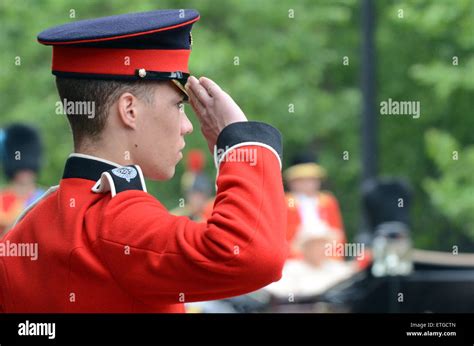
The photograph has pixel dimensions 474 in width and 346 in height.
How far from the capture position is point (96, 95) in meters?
3.08

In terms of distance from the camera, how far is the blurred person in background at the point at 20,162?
890 centimetres

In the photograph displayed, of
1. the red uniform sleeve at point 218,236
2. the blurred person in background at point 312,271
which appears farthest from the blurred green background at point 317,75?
the red uniform sleeve at point 218,236

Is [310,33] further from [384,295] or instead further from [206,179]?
[384,295]

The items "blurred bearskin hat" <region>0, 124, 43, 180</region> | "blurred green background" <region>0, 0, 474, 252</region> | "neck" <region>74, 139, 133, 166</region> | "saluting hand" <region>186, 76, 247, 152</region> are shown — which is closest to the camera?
"saluting hand" <region>186, 76, 247, 152</region>

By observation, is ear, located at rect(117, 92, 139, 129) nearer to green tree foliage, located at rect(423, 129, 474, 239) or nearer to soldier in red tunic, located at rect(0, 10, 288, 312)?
soldier in red tunic, located at rect(0, 10, 288, 312)

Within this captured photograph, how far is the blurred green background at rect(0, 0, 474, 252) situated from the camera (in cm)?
1368

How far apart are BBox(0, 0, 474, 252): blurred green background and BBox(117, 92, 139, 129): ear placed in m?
10.2

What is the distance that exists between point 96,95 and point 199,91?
237 mm

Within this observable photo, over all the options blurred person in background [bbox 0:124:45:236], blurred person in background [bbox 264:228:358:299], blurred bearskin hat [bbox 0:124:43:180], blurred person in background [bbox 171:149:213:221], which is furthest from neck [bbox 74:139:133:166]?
blurred person in background [bbox 171:149:213:221]

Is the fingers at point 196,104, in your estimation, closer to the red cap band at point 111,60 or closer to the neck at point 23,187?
the red cap band at point 111,60

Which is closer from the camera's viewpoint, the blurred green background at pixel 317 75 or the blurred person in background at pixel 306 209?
the blurred person in background at pixel 306 209

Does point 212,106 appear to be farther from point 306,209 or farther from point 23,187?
point 306,209

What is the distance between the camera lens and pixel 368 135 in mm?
11664

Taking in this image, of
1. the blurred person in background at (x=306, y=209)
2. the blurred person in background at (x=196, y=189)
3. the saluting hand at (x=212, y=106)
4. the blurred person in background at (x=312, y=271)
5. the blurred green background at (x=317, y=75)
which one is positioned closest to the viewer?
the saluting hand at (x=212, y=106)
